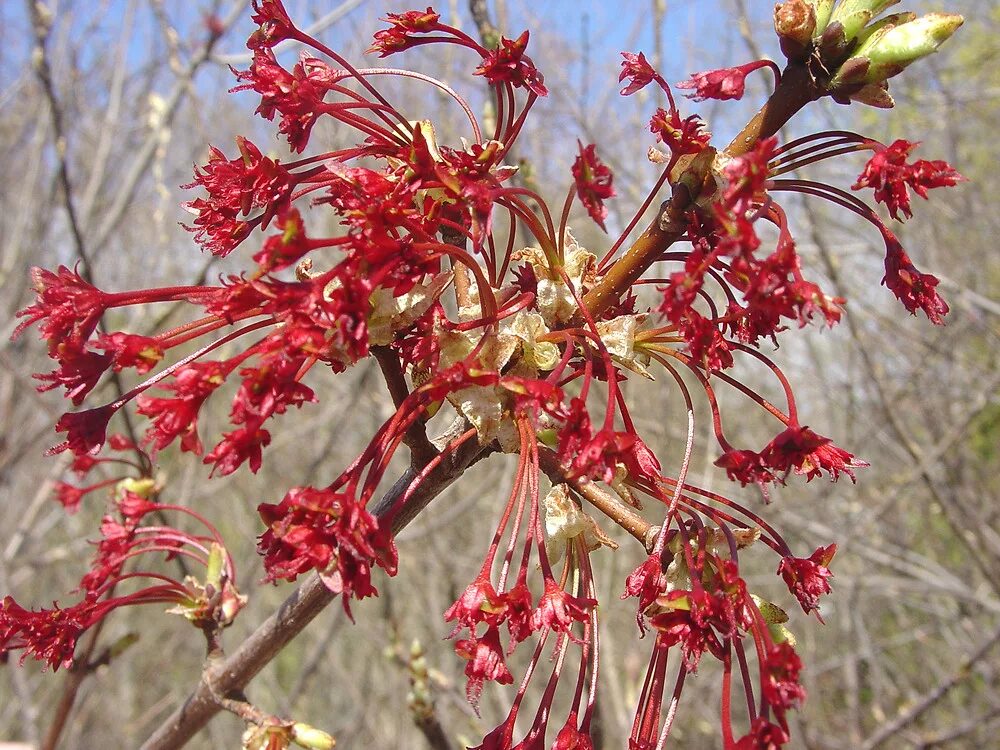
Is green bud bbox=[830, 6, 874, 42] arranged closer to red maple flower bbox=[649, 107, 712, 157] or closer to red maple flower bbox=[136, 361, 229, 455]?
red maple flower bbox=[649, 107, 712, 157]

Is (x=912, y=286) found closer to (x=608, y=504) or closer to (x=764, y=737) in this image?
(x=608, y=504)

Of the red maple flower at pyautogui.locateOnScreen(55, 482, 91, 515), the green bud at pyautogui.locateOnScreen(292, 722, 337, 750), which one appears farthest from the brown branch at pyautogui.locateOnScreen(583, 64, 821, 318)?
the red maple flower at pyautogui.locateOnScreen(55, 482, 91, 515)

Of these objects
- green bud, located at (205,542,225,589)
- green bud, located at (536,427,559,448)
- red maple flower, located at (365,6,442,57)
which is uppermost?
red maple flower, located at (365,6,442,57)

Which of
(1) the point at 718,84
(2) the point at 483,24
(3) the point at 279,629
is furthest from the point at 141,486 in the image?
(1) the point at 718,84

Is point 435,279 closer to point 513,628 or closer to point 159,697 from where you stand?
point 513,628

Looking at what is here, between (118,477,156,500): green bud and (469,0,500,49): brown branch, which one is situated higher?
(469,0,500,49): brown branch
